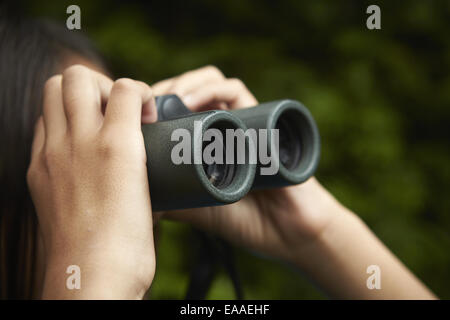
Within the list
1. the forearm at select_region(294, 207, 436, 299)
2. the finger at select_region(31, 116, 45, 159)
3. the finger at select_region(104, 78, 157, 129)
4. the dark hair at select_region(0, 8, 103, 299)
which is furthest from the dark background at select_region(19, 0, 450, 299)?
the finger at select_region(104, 78, 157, 129)

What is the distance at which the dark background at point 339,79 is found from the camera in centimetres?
141

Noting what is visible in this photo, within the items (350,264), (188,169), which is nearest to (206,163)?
(188,169)

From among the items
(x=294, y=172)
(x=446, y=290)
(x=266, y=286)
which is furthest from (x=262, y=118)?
(x=446, y=290)

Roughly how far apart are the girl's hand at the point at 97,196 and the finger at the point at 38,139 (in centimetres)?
5

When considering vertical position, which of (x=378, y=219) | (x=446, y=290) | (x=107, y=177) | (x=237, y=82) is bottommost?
(x=446, y=290)

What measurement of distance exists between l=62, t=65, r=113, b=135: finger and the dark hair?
0.51 feet

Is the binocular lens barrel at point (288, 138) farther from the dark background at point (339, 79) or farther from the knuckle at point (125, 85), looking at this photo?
the dark background at point (339, 79)

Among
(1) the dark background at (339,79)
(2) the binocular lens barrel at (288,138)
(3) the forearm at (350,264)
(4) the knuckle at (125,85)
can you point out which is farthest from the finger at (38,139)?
(1) the dark background at (339,79)

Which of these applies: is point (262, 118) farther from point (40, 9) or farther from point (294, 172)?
point (40, 9)

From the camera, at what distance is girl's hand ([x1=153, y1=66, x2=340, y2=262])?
0.78 m

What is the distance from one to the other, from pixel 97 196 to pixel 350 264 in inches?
19.5

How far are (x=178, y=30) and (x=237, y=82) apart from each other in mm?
811

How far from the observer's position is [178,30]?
61.4 inches

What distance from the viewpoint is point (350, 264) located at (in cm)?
81
